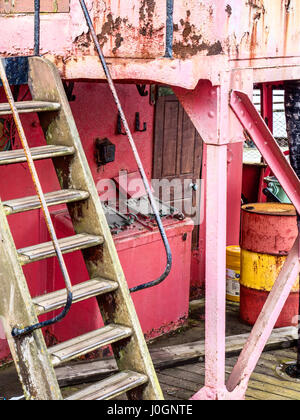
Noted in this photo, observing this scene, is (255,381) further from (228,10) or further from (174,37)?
(228,10)

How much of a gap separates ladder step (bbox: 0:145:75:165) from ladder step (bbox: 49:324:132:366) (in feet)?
3.68

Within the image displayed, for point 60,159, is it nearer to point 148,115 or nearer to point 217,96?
point 217,96

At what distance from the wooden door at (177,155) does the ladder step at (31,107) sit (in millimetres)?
3364

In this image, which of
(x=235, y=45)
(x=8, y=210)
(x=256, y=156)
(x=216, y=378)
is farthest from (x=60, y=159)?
(x=256, y=156)

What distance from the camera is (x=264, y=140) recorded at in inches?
198

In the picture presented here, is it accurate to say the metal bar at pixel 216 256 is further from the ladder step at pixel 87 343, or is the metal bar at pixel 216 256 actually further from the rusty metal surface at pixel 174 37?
the ladder step at pixel 87 343

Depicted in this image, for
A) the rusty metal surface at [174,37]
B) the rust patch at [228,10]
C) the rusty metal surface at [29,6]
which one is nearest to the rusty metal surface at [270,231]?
the rusty metal surface at [174,37]

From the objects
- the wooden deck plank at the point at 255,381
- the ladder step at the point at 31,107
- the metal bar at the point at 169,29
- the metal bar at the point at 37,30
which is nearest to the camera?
the ladder step at the point at 31,107

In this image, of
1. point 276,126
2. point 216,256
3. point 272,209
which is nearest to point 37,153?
point 216,256

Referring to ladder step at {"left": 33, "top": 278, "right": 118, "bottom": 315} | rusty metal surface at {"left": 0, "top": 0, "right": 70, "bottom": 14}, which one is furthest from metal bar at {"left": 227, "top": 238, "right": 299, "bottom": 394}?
rusty metal surface at {"left": 0, "top": 0, "right": 70, "bottom": 14}

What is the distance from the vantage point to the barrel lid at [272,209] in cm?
739

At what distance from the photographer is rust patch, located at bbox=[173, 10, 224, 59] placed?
14.7 feet

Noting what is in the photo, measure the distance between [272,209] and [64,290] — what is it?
13.4 ft

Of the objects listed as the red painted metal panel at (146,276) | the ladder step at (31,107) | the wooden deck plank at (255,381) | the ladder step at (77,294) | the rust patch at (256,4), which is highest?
the rust patch at (256,4)
